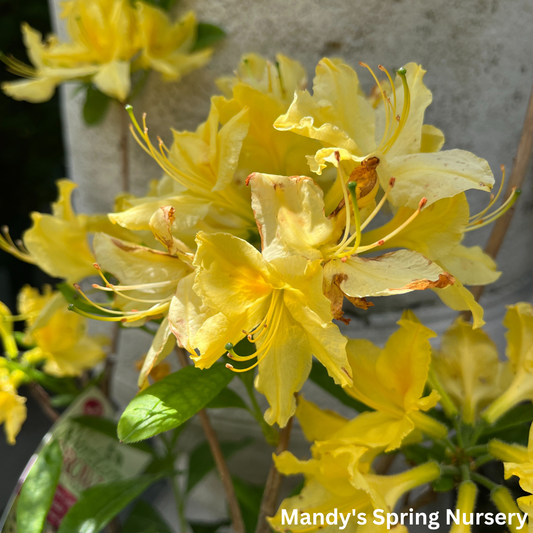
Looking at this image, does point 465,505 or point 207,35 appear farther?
point 207,35

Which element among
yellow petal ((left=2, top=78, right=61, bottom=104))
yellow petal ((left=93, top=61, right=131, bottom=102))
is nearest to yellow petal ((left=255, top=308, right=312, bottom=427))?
yellow petal ((left=93, top=61, right=131, bottom=102))

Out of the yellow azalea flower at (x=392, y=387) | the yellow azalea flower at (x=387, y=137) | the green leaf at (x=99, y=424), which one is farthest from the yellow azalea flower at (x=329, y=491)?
the green leaf at (x=99, y=424)

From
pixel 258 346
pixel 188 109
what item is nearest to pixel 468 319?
pixel 258 346

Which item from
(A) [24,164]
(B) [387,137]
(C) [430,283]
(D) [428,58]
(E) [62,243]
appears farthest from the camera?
(A) [24,164]

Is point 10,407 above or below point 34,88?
below

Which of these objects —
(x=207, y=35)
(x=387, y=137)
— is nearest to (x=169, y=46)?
(x=207, y=35)

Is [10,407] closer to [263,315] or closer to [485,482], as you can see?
[263,315]

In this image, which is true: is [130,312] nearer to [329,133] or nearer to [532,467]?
[329,133]
